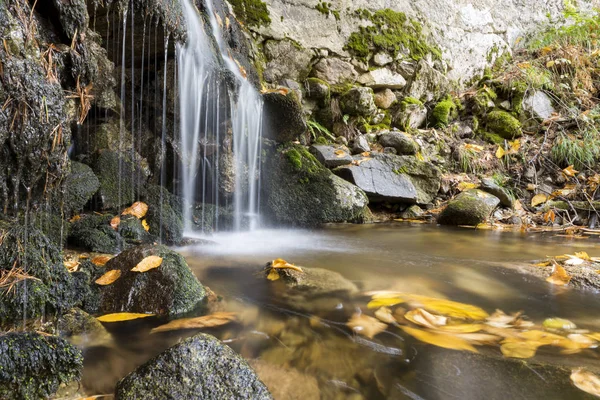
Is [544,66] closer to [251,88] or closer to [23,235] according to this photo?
[251,88]

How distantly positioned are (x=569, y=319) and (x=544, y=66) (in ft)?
34.1

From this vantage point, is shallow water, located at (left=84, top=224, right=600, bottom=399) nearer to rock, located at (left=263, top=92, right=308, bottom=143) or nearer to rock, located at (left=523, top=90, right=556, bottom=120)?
rock, located at (left=263, top=92, right=308, bottom=143)

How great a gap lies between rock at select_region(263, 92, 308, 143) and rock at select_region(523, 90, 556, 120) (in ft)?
21.0

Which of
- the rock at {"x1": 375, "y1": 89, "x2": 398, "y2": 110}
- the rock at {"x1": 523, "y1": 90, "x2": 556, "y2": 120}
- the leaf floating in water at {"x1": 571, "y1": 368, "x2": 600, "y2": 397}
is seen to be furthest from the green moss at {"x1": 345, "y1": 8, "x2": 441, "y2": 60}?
the leaf floating in water at {"x1": 571, "y1": 368, "x2": 600, "y2": 397}

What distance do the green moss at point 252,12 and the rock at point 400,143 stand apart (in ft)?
11.5

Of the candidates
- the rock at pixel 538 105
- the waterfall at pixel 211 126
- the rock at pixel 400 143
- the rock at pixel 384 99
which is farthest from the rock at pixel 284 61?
the rock at pixel 538 105

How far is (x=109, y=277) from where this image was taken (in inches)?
94.4

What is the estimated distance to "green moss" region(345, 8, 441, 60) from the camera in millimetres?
8625

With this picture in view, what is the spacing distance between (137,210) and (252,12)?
5.08m

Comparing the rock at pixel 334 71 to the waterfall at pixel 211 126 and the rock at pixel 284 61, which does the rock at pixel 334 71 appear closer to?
the rock at pixel 284 61

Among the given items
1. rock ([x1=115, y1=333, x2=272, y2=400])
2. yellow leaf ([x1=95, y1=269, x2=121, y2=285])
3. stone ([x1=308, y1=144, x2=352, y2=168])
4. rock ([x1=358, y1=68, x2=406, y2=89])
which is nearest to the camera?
rock ([x1=115, y1=333, x2=272, y2=400])

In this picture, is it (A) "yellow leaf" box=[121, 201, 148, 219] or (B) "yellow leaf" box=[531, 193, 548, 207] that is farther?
(B) "yellow leaf" box=[531, 193, 548, 207]

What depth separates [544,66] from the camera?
10094mm

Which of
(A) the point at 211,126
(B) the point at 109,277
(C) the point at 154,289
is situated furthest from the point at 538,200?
(B) the point at 109,277
